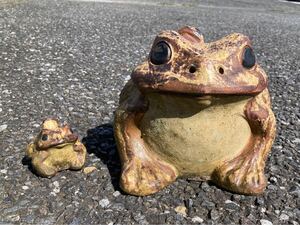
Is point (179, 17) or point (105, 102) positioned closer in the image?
point (105, 102)

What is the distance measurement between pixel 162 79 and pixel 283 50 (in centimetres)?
552

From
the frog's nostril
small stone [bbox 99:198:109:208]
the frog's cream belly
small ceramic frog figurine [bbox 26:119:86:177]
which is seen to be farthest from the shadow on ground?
the frog's nostril

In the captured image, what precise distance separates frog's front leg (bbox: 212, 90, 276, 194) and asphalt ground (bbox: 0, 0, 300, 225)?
8 centimetres

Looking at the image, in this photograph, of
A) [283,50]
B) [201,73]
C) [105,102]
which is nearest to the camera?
[201,73]

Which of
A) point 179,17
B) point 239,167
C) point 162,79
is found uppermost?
point 162,79

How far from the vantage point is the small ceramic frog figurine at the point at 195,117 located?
2303mm

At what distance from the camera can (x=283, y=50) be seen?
7.37m

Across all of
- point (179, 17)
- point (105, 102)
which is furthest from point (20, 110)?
point (179, 17)

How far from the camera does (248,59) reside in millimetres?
2441

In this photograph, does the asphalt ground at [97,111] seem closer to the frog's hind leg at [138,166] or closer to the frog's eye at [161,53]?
the frog's hind leg at [138,166]

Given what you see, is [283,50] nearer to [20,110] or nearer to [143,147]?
[20,110]

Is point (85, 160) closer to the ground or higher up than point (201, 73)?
closer to the ground

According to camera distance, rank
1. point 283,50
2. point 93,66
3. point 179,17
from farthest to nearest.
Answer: point 179,17, point 283,50, point 93,66

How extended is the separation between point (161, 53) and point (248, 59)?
0.47 m
